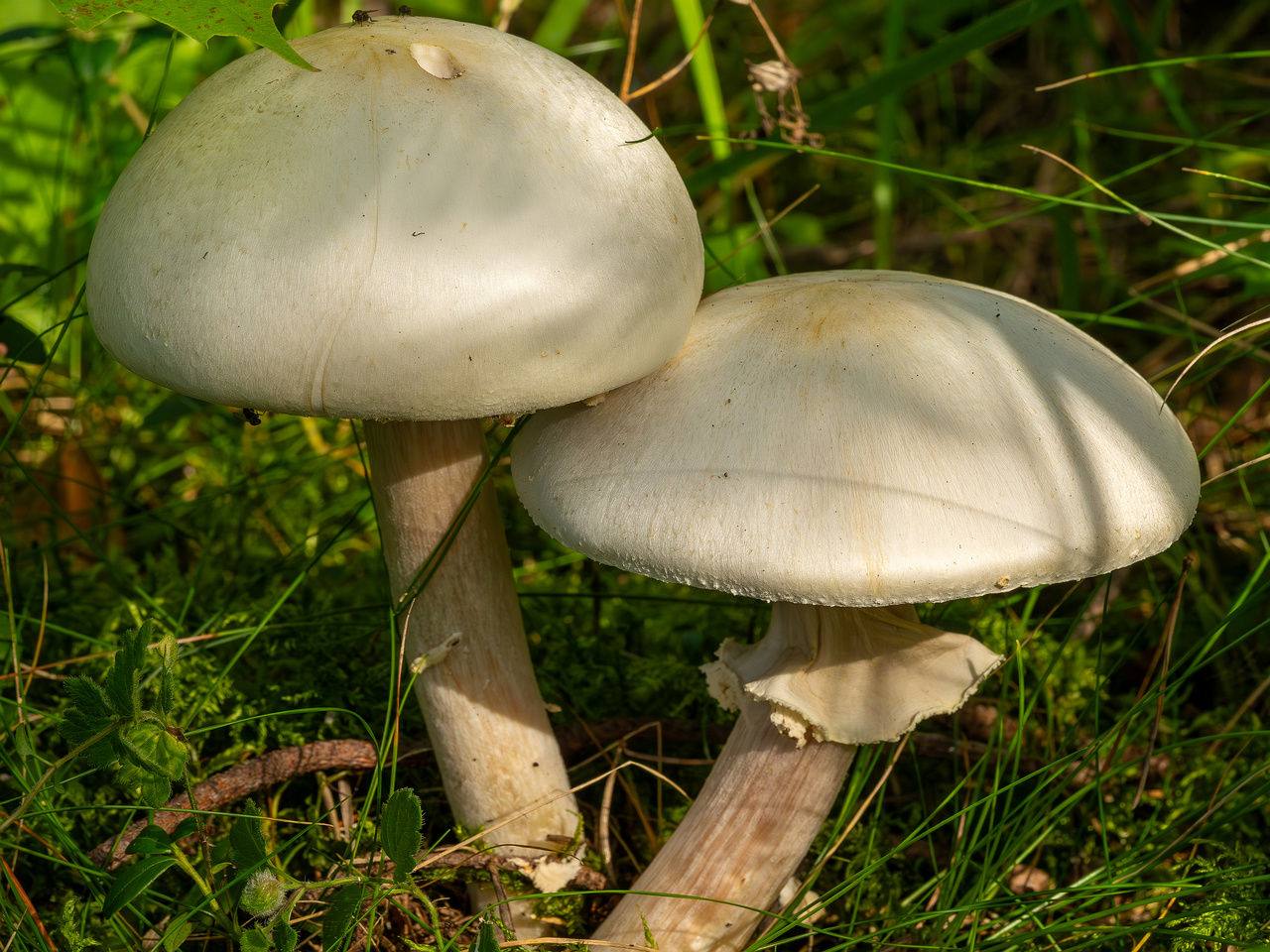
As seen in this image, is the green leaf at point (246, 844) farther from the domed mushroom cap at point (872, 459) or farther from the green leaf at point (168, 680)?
the domed mushroom cap at point (872, 459)

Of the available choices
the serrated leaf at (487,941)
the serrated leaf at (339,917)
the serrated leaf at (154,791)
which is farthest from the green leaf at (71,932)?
the serrated leaf at (487,941)

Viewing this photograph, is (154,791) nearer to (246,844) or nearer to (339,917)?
(246,844)

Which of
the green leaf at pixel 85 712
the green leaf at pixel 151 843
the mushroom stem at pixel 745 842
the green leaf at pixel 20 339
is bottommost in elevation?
the mushroom stem at pixel 745 842

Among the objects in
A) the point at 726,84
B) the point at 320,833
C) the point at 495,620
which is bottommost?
the point at 320,833

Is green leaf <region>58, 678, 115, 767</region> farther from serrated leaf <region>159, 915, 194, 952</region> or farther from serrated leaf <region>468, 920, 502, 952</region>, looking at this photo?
serrated leaf <region>468, 920, 502, 952</region>

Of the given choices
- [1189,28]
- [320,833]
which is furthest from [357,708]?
[1189,28]

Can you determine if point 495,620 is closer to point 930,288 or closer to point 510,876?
point 510,876

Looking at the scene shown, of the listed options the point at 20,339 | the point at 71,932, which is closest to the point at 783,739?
the point at 71,932
